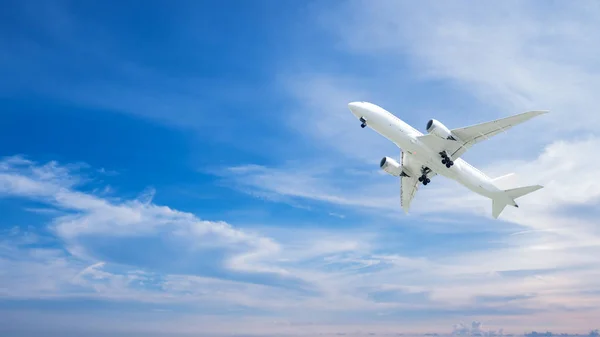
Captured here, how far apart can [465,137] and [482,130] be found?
103 inches

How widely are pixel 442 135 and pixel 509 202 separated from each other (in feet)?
55.0

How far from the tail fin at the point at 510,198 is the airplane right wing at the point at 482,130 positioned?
1009 centimetres

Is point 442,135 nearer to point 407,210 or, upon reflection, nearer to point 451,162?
point 451,162

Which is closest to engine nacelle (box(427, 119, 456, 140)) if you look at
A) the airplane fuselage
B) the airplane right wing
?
the airplane right wing

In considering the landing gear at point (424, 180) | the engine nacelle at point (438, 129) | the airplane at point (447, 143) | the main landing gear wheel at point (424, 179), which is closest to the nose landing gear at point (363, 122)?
the airplane at point (447, 143)

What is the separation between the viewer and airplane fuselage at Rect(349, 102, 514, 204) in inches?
3073

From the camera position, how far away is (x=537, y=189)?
8188 centimetres

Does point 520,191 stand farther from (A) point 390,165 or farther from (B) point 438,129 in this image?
(A) point 390,165

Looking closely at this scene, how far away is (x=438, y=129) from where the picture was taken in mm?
78375

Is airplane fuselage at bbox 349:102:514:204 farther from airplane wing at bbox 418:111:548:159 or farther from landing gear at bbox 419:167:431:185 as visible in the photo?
landing gear at bbox 419:167:431:185

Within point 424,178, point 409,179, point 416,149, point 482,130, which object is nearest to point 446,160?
point 416,149

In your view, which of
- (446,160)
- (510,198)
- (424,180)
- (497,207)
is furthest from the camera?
(424,180)

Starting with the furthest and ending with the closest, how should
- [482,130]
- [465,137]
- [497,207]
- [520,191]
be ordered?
[497,207] → [520,191] → [465,137] → [482,130]

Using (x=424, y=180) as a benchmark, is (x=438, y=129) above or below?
above
